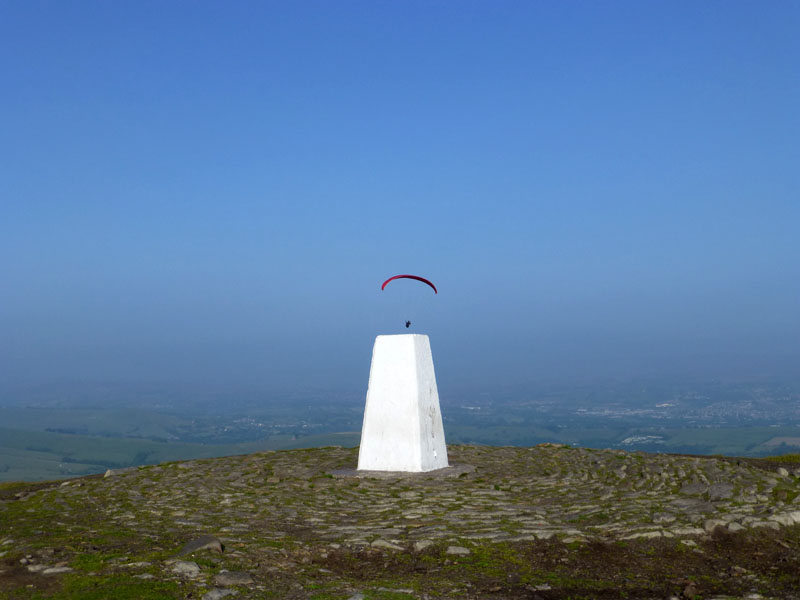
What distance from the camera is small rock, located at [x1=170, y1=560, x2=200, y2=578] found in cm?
884

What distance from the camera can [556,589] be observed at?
8.62 meters

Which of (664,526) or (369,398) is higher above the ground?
(369,398)

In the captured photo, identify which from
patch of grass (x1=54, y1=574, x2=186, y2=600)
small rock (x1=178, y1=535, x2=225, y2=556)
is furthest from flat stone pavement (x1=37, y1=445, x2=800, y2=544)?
patch of grass (x1=54, y1=574, x2=186, y2=600)

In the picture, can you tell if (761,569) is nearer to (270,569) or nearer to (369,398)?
(270,569)

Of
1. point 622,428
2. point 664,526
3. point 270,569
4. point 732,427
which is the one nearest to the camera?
point 270,569

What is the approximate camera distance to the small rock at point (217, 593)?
26.6 ft

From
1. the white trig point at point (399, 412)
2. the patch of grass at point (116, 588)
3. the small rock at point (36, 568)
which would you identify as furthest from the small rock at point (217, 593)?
the white trig point at point (399, 412)

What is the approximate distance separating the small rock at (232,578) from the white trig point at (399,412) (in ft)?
32.0

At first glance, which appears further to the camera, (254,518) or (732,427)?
(732,427)

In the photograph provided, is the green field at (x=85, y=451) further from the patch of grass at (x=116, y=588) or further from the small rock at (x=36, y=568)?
the patch of grass at (x=116, y=588)

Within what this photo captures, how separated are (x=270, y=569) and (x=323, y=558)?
940mm

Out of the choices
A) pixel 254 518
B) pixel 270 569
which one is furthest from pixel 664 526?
pixel 254 518

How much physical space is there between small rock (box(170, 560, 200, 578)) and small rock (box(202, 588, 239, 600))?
0.64 m

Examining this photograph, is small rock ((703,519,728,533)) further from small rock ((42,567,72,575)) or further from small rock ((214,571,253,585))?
small rock ((42,567,72,575))
